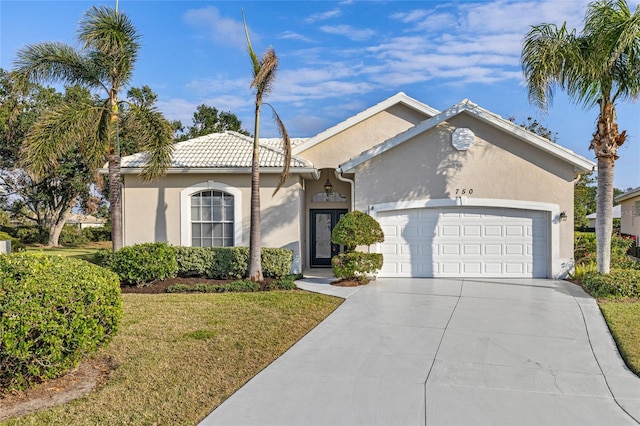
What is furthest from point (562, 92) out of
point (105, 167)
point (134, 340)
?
point (105, 167)

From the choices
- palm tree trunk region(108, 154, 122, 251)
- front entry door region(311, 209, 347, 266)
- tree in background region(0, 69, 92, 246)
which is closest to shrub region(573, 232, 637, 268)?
front entry door region(311, 209, 347, 266)

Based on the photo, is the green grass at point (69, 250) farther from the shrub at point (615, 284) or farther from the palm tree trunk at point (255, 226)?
the shrub at point (615, 284)

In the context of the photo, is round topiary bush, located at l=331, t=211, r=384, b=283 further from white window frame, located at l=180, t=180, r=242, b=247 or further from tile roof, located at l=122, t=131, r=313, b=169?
white window frame, located at l=180, t=180, r=242, b=247

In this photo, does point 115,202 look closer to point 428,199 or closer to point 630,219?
point 428,199

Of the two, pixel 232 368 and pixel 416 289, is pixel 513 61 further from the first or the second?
pixel 232 368

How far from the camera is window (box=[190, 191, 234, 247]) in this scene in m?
14.7

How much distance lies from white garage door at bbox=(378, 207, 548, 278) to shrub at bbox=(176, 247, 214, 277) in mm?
5508

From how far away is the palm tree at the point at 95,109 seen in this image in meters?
11.9

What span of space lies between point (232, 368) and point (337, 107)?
1740 cm

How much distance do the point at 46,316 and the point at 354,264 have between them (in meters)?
8.66

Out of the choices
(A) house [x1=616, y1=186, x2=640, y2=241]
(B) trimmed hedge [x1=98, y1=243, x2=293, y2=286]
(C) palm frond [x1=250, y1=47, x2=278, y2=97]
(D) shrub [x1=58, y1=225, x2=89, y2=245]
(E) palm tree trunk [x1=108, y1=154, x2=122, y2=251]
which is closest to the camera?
(C) palm frond [x1=250, y1=47, x2=278, y2=97]

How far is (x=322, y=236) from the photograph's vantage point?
56.1 feet

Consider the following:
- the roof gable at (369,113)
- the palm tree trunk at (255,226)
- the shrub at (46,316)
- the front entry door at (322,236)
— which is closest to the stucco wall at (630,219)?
the roof gable at (369,113)

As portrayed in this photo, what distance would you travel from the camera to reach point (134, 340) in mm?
7031
